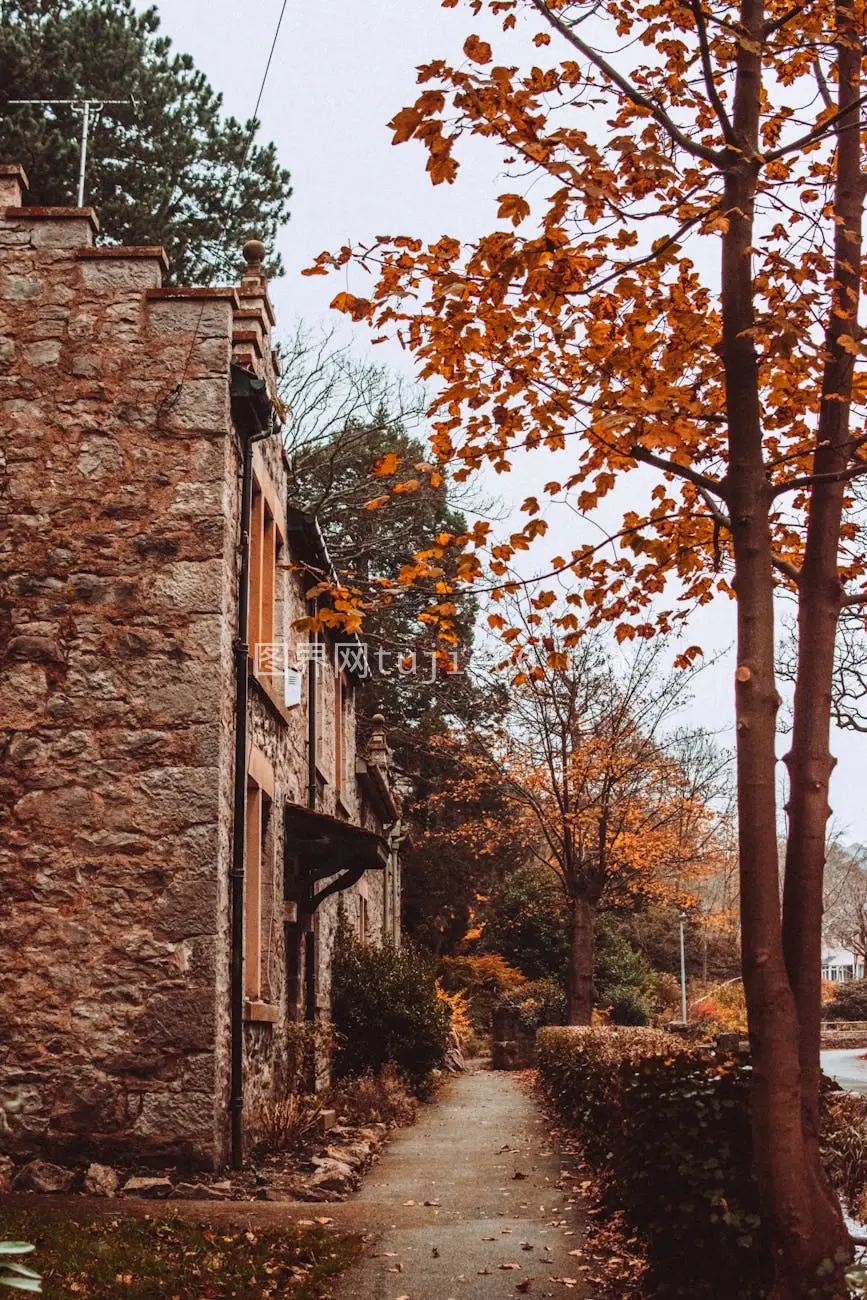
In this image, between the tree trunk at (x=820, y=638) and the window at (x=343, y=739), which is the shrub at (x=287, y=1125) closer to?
the tree trunk at (x=820, y=638)

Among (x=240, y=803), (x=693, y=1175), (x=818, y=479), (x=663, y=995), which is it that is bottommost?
(x=663, y=995)

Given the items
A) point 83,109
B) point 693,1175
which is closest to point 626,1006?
point 83,109

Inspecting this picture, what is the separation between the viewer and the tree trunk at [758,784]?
535 centimetres

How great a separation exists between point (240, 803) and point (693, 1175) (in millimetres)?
5340

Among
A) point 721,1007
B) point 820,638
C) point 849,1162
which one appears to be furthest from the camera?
point 721,1007

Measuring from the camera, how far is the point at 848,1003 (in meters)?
50.9

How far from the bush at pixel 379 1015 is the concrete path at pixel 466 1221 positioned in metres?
2.77

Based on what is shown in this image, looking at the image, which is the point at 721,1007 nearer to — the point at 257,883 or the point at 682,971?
the point at 682,971

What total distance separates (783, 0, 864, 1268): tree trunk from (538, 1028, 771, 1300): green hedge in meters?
0.42

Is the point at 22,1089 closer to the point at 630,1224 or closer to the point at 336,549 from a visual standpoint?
the point at 630,1224

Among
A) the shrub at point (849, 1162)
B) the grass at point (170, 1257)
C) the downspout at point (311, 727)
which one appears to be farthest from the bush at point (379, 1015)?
the grass at point (170, 1257)

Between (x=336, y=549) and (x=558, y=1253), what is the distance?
2128cm

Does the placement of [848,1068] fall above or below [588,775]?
below

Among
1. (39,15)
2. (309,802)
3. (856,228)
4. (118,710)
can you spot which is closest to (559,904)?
(309,802)
